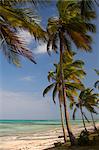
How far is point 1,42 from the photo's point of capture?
7695 mm

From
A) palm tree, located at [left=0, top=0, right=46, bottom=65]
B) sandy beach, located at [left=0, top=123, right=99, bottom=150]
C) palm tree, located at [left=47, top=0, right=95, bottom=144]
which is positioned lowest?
sandy beach, located at [left=0, top=123, right=99, bottom=150]

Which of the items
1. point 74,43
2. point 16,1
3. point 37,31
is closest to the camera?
point 16,1

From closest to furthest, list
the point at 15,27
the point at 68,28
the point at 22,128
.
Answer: the point at 15,27 < the point at 68,28 < the point at 22,128

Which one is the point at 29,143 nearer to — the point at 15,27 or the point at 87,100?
the point at 87,100

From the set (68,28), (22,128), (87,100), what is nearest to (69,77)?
(68,28)

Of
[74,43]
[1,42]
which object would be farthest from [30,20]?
[74,43]

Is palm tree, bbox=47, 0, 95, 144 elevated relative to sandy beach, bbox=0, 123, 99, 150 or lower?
elevated

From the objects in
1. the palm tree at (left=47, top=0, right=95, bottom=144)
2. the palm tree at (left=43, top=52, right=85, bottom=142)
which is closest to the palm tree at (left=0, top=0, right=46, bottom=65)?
the palm tree at (left=47, top=0, right=95, bottom=144)

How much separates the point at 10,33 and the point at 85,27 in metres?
11.4

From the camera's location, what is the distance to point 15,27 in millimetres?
7754

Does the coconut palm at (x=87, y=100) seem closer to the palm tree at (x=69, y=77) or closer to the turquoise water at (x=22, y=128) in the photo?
the palm tree at (x=69, y=77)

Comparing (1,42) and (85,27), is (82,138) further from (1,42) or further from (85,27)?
(1,42)

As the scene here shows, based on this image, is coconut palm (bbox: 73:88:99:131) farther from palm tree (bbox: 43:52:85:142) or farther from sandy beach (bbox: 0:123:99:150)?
palm tree (bbox: 43:52:85:142)

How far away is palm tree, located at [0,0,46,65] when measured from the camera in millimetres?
7442
